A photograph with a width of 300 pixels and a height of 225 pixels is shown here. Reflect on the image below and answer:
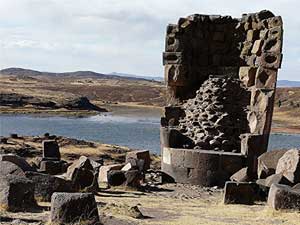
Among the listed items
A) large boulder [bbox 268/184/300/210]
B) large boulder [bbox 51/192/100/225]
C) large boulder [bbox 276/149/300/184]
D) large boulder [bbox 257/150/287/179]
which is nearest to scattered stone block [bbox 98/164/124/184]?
large boulder [bbox 257/150/287/179]

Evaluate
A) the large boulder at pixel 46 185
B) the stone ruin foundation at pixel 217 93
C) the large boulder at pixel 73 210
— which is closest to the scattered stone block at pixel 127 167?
the stone ruin foundation at pixel 217 93

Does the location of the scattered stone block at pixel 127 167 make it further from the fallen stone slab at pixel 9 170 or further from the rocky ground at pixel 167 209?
the fallen stone slab at pixel 9 170

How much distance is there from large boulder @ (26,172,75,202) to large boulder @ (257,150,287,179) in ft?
17.0

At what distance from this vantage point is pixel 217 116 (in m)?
17.3

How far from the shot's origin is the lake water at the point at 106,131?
36.2 m

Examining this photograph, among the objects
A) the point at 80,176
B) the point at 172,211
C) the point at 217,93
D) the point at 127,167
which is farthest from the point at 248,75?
the point at 172,211

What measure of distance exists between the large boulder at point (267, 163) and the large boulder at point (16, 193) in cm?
632

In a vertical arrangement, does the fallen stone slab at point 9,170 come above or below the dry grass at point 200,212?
above

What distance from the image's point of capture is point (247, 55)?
18.8m

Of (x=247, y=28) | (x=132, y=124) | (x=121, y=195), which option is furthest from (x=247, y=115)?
(x=132, y=124)

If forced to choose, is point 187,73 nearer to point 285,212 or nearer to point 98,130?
point 285,212

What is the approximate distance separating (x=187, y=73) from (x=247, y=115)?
2.62 metres

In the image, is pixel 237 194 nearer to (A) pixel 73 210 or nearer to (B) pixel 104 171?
(B) pixel 104 171

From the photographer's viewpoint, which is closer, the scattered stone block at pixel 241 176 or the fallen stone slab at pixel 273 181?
the fallen stone slab at pixel 273 181
